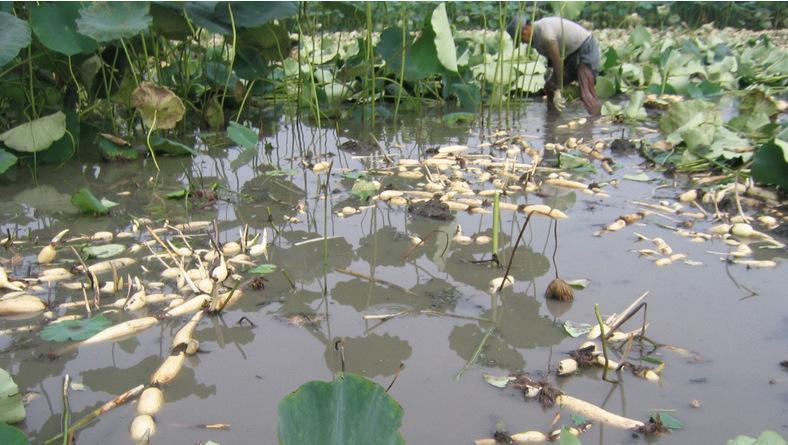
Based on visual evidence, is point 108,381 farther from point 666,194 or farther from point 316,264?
point 666,194

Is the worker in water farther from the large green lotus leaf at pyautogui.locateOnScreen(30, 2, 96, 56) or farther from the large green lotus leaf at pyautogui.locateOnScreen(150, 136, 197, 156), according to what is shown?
the large green lotus leaf at pyautogui.locateOnScreen(30, 2, 96, 56)

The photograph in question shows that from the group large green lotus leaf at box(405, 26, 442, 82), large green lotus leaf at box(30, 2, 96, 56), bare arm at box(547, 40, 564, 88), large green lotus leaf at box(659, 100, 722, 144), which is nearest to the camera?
large green lotus leaf at box(30, 2, 96, 56)

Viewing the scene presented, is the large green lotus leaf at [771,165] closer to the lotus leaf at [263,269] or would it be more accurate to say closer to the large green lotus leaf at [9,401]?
the lotus leaf at [263,269]

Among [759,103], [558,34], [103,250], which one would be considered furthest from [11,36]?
[558,34]

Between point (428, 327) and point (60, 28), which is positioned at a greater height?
point (60, 28)

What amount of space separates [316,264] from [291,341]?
449 mm

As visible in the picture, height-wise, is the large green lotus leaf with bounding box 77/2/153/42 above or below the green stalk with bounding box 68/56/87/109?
above

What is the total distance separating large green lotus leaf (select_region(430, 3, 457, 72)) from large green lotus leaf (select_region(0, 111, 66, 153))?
158 cm

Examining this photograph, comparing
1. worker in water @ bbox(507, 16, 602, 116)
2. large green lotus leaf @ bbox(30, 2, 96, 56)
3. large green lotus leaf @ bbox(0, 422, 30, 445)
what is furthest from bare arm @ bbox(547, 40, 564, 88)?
large green lotus leaf @ bbox(0, 422, 30, 445)

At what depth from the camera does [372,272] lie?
5.99 feet

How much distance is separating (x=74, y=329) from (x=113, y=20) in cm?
154

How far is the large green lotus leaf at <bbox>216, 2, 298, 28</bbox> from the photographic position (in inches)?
123

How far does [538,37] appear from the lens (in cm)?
479

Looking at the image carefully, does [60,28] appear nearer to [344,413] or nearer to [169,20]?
[169,20]
